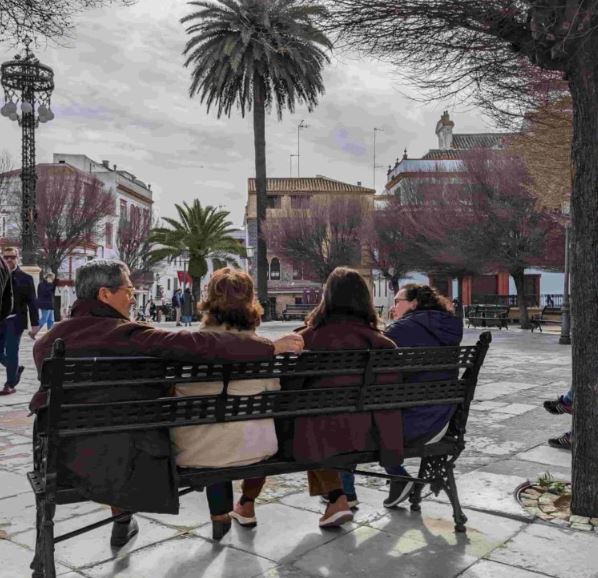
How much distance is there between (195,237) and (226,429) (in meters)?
39.5

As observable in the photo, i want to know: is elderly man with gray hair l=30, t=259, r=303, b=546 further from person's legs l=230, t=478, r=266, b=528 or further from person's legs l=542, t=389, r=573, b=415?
person's legs l=542, t=389, r=573, b=415

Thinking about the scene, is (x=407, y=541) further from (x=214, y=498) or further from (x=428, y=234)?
(x=428, y=234)

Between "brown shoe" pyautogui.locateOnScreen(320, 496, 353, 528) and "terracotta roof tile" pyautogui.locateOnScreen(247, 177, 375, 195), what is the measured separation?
5943 cm

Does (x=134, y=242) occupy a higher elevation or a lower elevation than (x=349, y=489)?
higher

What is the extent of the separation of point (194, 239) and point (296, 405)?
39.4 metres

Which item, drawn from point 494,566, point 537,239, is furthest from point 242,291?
point 537,239

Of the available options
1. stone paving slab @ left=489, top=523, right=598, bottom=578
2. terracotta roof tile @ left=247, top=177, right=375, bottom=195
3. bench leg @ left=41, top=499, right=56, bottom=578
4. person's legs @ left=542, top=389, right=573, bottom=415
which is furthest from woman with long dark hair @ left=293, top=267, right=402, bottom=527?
terracotta roof tile @ left=247, top=177, right=375, bottom=195

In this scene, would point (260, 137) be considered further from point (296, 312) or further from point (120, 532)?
point (120, 532)

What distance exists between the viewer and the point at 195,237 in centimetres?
4175

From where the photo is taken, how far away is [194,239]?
4172 cm

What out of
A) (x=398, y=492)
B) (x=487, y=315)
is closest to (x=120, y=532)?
(x=398, y=492)

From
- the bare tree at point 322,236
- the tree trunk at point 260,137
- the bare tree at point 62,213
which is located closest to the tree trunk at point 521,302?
the tree trunk at point 260,137

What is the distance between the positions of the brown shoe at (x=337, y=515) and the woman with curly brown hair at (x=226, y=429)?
0.51 meters

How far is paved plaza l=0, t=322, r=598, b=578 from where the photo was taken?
2.91 meters
